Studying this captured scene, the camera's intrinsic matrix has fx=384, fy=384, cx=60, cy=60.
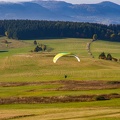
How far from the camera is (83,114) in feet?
135

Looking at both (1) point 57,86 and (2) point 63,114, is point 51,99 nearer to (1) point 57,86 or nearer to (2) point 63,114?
(2) point 63,114

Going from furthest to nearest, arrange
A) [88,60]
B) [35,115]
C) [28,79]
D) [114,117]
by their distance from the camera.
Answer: [88,60], [28,79], [35,115], [114,117]

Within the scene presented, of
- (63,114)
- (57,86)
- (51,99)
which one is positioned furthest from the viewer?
(57,86)

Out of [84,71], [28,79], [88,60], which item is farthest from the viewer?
[88,60]

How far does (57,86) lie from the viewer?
222 ft

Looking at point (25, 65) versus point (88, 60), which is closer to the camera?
point (25, 65)

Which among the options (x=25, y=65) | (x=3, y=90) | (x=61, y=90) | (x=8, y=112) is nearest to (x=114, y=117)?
(x=8, y=112)

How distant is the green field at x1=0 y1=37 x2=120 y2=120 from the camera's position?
41938mm

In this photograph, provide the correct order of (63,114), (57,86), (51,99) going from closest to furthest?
1. (63,114)
2. (51,99)
3. (57,86)

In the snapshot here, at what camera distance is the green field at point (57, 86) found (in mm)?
41938

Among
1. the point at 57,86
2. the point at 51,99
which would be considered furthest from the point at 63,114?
the point at 57,86

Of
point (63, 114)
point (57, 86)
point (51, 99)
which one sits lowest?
point (57, 86)

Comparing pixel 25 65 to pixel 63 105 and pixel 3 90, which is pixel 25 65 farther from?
pixel 63 105

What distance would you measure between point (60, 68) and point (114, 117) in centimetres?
6174
